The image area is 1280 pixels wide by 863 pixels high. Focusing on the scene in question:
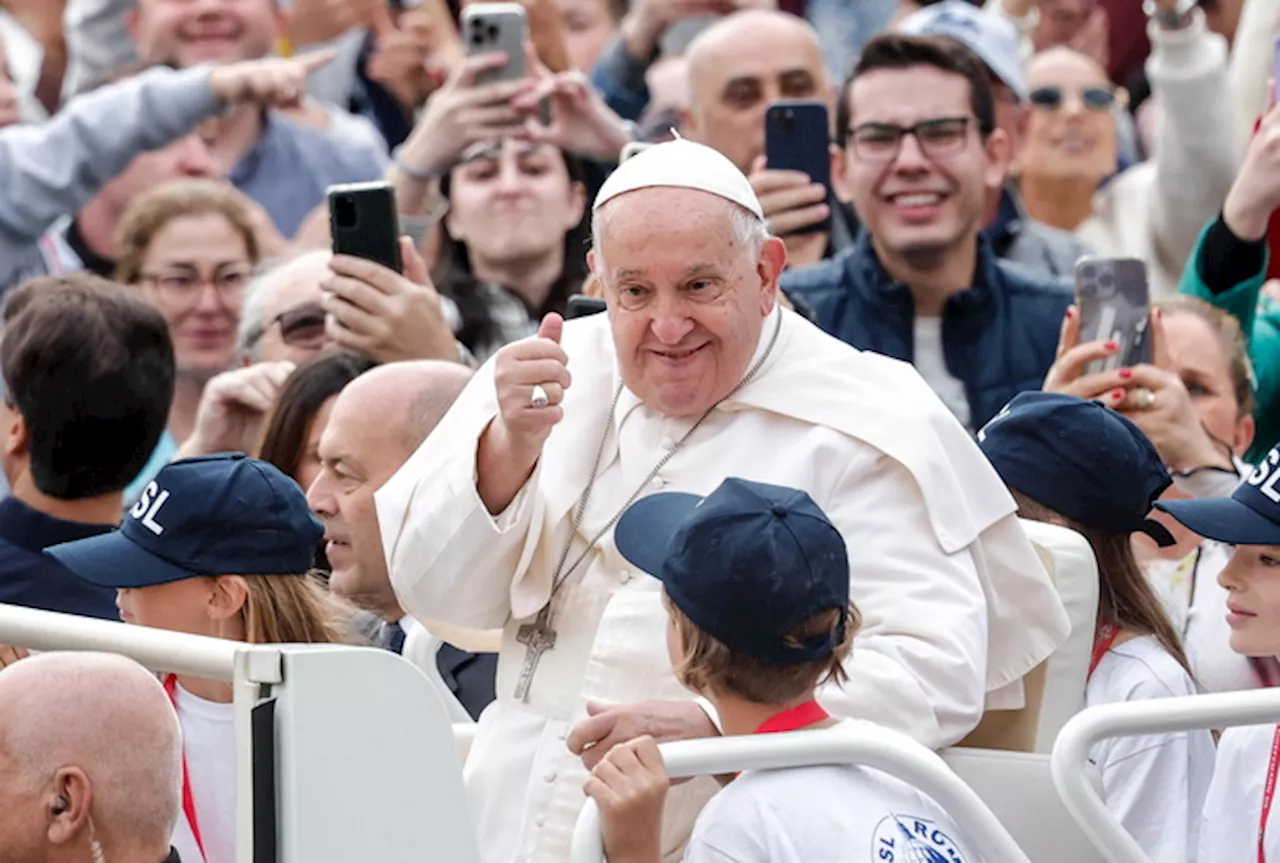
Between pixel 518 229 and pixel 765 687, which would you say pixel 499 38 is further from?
pixel 765 687

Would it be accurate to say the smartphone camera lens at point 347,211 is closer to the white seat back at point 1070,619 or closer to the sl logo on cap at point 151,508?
the sl logo on cap at point 151,508

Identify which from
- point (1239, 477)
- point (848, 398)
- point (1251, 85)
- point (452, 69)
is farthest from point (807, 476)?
point (452, 69)

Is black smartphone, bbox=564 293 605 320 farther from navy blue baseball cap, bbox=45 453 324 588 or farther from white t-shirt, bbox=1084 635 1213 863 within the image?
white t-shirt, bbox=1084 635 1213 863

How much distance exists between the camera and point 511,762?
4.28 meters

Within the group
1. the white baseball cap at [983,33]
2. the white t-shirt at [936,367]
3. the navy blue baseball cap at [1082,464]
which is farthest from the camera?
the white baseball cap at [983,33]

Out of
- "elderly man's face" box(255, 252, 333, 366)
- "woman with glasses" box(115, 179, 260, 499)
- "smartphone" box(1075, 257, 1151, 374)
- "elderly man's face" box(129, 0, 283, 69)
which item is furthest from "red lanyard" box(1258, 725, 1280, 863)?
"elderly man's face" box(129, 0, 283, 69)

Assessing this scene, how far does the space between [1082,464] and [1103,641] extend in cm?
32

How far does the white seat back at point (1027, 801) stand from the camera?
4121mm

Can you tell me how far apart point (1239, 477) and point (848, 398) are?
164cm

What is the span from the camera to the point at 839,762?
351 centimetres

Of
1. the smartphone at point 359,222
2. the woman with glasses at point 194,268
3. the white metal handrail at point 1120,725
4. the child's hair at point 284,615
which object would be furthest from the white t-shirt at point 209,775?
the woman with glasses at point 194,268

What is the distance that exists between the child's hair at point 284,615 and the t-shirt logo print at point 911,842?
1305 mm

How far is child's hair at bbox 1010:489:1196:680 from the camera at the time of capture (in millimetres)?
4684

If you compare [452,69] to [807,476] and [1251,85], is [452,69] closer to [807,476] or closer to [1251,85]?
[1251,85]
